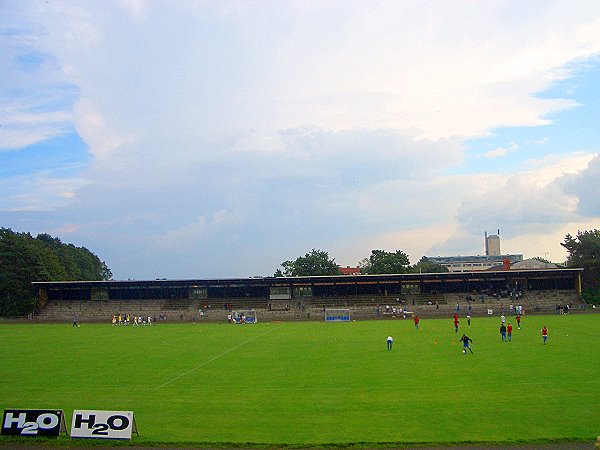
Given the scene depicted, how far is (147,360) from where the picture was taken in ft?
112

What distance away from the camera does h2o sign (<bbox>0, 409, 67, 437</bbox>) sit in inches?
676

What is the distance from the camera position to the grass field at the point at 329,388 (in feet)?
56.9

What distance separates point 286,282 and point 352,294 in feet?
34.8

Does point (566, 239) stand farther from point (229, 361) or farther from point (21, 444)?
point (21, 444)

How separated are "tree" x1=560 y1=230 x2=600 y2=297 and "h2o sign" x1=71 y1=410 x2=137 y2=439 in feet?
257

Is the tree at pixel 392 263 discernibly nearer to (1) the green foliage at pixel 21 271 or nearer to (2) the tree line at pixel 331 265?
(2) the tree line at pixel 331 265

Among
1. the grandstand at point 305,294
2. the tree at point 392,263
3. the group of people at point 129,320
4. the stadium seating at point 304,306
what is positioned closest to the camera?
the group of people at point 129,320

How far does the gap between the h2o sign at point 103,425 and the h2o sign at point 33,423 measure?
538 millimetres

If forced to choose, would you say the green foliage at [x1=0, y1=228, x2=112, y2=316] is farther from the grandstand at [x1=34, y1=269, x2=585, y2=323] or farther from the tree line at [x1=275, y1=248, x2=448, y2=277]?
the tree line at [x1=275, y1=248, x2=448, y2=277]

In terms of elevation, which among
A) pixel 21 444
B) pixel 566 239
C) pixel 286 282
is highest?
pixel 566 239

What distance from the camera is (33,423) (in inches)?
680

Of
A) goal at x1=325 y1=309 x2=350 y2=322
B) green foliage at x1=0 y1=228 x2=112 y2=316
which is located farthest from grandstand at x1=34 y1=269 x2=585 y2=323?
goal at x1=325 y1=309 x2=350 y2=322

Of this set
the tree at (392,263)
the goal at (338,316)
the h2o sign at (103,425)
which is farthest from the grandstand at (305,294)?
the h2o sign at (103,425)

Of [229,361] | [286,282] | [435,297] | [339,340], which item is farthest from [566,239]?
[229,361]
